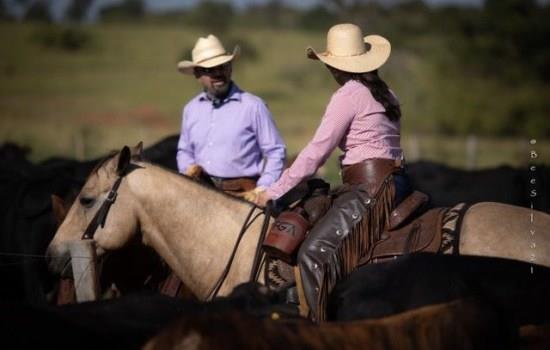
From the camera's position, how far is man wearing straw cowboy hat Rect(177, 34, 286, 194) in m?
6.40

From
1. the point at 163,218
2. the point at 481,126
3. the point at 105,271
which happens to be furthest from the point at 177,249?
the point at 481,126

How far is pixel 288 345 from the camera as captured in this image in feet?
10.6

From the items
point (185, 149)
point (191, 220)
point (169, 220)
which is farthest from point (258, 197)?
point (185, 149)

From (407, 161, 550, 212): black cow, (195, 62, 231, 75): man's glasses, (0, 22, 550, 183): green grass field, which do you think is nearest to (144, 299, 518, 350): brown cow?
(195, 62, 231, 75): man's glasses

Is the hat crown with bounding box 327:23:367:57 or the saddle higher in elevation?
the hat crown with bounding box 327:23:367:57

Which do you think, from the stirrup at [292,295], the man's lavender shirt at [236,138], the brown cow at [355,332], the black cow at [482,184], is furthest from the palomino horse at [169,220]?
the black cow at [482,184]

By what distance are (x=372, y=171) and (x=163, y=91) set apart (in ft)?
142

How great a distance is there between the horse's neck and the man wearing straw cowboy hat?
3.04 ft

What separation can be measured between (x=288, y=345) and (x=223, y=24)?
6025cm

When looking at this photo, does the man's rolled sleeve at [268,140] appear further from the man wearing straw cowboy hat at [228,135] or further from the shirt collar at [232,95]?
the shirt collar at [232,95]

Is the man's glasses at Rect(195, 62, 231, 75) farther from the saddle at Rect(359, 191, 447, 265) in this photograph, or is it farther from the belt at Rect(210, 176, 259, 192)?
the saddle at Rect(359, 191, 447, 265)

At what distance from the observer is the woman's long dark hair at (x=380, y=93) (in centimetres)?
512

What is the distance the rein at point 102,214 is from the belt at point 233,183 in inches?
46.6

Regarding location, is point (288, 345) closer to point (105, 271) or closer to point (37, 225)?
point (105, 271)
